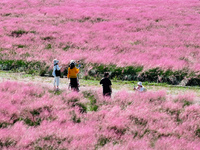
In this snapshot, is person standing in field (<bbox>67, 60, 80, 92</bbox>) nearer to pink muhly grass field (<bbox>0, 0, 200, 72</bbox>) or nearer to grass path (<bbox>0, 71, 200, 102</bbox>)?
grass path (<bbox>0, 71, 200, 102</bbox>)

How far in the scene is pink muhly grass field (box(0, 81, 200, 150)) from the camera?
649 cm

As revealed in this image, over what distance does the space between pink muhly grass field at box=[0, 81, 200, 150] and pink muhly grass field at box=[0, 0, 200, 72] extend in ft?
20.1

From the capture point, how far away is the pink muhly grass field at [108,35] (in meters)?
17.7

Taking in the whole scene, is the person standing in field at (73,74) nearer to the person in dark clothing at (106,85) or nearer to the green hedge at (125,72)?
the person in dark clothing at (106,85)

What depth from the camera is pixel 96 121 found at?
7.93 m

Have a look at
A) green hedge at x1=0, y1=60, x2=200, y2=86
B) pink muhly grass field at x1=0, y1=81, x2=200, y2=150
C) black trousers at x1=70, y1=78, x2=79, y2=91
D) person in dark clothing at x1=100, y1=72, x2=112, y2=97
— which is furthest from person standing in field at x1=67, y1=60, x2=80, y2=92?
green hedge at x1=0, y1=60, x2=200, y2=86

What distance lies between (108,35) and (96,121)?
18.4m

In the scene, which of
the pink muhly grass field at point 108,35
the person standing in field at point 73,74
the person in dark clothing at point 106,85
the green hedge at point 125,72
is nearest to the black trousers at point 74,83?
the person standing in field at point 73,74

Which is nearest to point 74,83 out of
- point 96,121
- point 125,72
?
point 96,121

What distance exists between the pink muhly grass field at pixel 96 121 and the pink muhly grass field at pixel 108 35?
6138 millimetres

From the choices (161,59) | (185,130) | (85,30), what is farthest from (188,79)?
(85,30)

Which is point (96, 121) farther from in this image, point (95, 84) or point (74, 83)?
point (95, 84)

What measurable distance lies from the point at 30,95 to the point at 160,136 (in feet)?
Result: 19.3

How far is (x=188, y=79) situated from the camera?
45.5 feet
